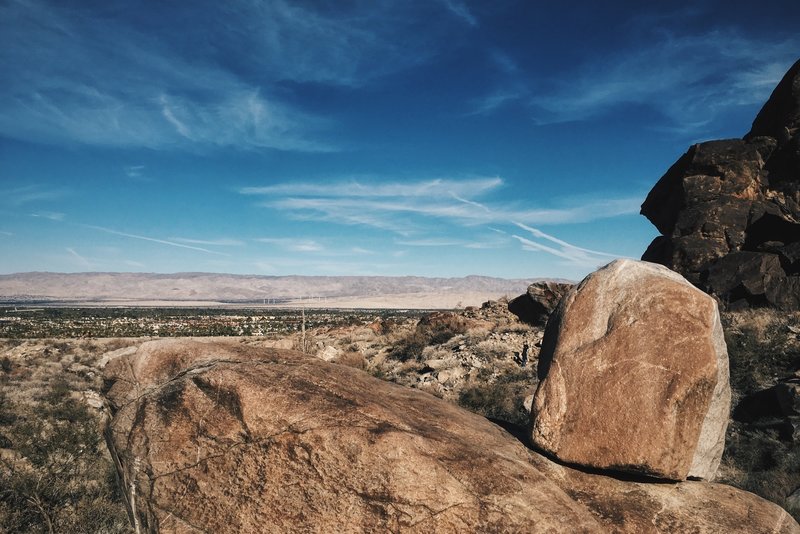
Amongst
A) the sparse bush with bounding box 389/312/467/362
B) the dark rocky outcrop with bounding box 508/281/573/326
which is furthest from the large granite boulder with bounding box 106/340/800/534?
the dark rocky outcrop with bounding box 508/281/573/326

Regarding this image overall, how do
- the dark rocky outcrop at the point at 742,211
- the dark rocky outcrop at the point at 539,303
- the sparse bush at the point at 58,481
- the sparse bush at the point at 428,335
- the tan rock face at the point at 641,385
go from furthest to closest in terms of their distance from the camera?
the dark rocky outcrop at the point at 539,303
the sparse bush at the point at 428,335
the dark rocky outcrop at the point at 742,211
the sparse bush at the point at 58,481
the tan rock face at the point at 641,385

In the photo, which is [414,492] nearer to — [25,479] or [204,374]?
[204,374]

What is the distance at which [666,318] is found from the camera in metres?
5.32

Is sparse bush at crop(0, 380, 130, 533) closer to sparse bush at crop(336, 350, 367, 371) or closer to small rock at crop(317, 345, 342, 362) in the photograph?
small rock at crop(317, 345, 342, 362)

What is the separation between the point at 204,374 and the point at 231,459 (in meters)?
0.94

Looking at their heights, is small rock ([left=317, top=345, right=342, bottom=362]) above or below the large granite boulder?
below

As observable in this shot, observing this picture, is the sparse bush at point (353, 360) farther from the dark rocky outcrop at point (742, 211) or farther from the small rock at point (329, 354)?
the dark rocky outcrop at point (742, 211)

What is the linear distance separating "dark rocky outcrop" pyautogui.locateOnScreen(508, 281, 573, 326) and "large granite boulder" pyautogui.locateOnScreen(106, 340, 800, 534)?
2360 cm

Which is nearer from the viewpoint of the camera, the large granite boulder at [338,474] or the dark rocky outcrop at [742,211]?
the large granite boulder at [338,474]

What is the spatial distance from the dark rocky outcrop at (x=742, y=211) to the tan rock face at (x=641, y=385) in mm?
17585

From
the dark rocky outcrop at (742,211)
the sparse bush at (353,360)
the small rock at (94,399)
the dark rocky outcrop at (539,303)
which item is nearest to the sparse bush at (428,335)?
the sparse bush at (353,360)

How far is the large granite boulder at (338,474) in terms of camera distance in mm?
4297

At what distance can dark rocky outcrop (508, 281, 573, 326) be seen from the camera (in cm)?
2869

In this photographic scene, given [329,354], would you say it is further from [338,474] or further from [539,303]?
[338,474]
